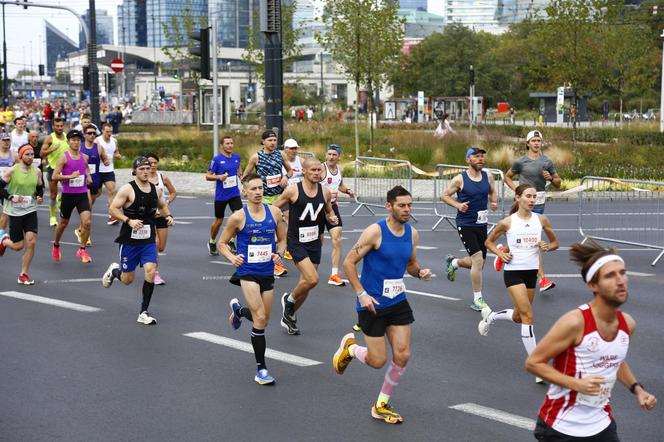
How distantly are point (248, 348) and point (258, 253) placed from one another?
1.41m

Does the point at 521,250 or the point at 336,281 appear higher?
the point at 521,250

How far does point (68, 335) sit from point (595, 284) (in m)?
6.95

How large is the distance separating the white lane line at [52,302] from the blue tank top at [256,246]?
141 inches

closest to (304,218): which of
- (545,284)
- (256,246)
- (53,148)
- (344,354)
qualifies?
(256,246)

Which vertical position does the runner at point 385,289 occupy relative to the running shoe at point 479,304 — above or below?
above

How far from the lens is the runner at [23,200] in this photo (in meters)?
13.8

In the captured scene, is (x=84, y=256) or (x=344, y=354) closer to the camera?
(x=344, y=354)

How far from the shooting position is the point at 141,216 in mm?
11406

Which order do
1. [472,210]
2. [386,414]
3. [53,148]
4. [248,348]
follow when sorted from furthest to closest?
[53,148]
[472,210]
[248,348]
[386,414]

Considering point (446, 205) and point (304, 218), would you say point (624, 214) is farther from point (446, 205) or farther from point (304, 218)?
point (304, 218)

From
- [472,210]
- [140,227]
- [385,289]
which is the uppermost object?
[472,210]

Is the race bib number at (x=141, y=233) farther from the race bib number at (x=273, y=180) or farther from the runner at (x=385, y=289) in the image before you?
the runner at (x=385, y=289)

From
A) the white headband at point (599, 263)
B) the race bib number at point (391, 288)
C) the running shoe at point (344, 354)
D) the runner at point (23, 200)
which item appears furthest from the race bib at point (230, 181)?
the white headband at point (599, 263)

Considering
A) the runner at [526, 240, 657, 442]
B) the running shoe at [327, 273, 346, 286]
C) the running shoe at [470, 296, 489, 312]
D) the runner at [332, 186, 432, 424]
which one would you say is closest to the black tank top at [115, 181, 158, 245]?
the running shoe at [327, 273, 346, 286]
